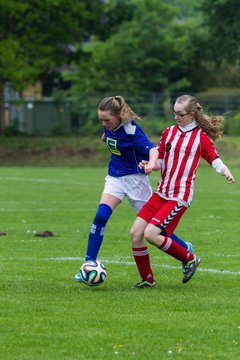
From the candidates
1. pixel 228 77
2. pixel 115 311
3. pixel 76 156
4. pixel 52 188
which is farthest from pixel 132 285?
pixel 228 77

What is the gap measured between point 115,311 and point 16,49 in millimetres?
34288

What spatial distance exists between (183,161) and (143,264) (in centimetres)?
109

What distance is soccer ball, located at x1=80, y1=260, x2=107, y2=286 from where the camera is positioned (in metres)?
9.75

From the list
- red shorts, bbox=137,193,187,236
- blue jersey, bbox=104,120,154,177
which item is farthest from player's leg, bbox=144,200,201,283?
blue jersey, bbox=104,120,154,177

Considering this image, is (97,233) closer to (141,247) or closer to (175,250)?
(141,247)

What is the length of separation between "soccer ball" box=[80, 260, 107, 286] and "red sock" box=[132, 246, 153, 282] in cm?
Result: 42

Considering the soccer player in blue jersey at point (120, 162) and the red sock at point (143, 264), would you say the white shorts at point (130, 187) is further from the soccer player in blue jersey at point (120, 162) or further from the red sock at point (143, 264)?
the red sock at point (143, 264)

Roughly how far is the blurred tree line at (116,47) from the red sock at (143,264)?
3145 cm

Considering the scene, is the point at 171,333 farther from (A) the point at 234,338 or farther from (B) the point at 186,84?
(B) the point at 186,84

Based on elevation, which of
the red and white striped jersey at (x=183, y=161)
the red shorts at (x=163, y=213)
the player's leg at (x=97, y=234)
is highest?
the red and white striped jersey at (x=183, y=161)

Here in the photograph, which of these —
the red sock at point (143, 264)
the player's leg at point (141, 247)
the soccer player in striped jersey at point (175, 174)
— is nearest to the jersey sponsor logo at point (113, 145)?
the soccer player in striped jersey at point (175, 174)

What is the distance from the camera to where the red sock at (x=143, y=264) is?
395 inches

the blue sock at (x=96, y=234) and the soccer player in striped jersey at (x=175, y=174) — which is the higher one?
the soccer player in striped jersey at (x=175, y=174)

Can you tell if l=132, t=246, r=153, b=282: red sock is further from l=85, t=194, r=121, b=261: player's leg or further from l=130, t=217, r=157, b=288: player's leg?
l=85, t=194, r=121, b=261: player's leg
